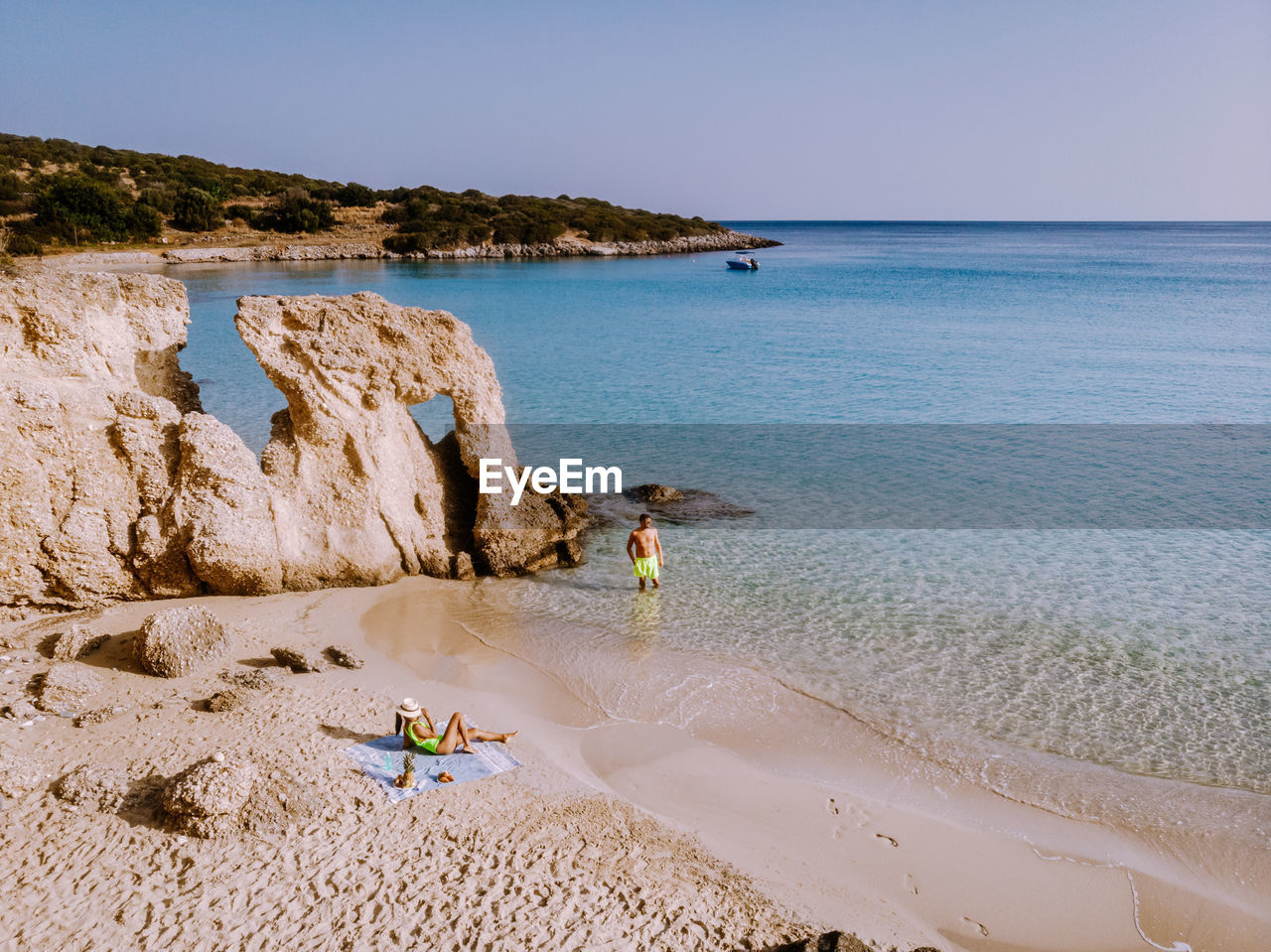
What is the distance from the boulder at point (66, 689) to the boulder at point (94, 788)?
50.2 inches

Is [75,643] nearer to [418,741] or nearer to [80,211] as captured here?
[418,741]

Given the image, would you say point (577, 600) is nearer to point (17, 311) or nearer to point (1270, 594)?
point (17, 311)

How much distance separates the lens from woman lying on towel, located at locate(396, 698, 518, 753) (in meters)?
Answer: 6.98

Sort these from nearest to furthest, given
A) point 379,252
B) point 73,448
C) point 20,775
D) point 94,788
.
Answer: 1. point 94,788
2. point 20,775
3. point 73,448
4. point 379,252

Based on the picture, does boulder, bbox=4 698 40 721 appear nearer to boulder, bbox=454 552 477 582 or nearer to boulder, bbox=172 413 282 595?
boulder, bbox=172 413 282 595

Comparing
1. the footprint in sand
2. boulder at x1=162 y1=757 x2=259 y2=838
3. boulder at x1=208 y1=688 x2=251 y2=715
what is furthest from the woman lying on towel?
the footprint in sand

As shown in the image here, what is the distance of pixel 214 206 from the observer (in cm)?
6531

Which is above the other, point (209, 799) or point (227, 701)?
point (209, 799)

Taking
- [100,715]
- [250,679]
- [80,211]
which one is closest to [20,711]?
[100,715]

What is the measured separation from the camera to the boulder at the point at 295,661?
8.51 meters

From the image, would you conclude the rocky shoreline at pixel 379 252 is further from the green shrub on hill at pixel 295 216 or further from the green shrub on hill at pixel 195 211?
the green shrub on hill at pixel 195 211

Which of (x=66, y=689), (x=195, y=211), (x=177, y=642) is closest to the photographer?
(x=66, y=689)

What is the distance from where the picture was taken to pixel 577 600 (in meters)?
11.1

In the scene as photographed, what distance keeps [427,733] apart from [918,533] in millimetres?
9443
